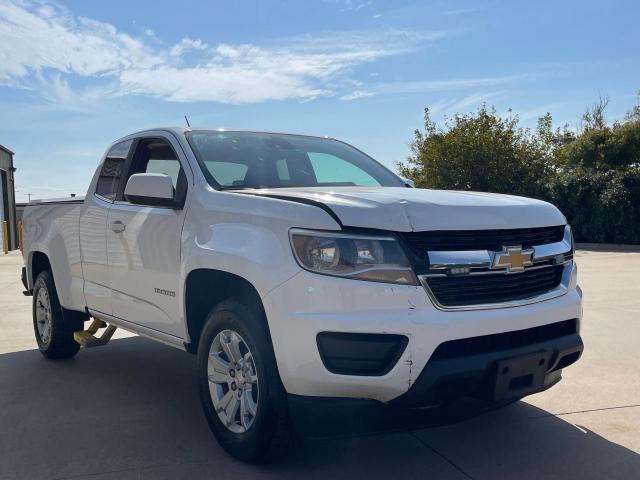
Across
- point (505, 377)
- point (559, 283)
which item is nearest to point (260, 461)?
point (505, 377)

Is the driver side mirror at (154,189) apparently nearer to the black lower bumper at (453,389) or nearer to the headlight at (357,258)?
the headlight at (357,258)

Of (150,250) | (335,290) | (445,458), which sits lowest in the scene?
(445,458)

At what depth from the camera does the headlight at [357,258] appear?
288 centimetres

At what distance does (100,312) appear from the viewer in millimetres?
4922

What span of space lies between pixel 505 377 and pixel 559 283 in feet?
2.49

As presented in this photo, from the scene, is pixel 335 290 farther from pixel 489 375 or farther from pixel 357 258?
Result: pixel 489 375

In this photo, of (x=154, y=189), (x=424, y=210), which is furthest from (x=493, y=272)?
(x=154, y=189)

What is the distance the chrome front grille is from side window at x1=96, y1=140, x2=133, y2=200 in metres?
2.83

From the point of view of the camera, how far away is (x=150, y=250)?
4.11 metres

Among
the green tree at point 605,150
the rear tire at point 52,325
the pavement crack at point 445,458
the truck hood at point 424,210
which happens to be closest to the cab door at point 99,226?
the rear tire at point 52,325

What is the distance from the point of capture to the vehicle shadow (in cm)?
332

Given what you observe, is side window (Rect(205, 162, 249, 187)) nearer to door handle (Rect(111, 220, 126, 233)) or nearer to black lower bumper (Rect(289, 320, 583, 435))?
door handle (Rect(111, 220, 126, 233))

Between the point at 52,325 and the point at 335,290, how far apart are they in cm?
371

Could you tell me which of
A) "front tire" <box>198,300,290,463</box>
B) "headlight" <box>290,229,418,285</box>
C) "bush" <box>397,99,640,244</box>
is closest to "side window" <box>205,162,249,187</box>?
"front tire" <box>198,300,290,463</box>
